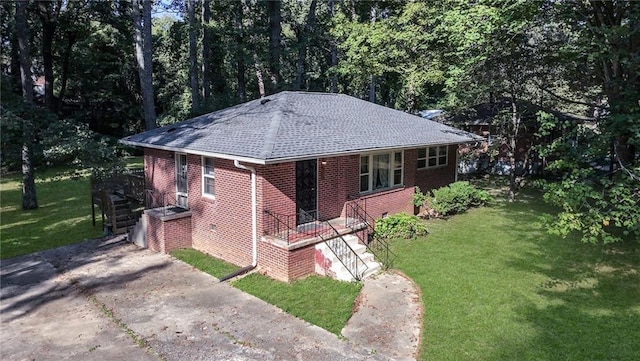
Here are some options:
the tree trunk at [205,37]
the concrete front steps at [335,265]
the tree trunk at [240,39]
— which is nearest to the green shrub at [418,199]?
the concrete front steps at [335,265]

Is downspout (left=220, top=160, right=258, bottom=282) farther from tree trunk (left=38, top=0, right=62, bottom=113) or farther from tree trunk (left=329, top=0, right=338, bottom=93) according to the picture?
tree trunk (left=38, top=0, right=62, bottom=113)

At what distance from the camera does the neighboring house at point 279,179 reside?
1005 centimetres

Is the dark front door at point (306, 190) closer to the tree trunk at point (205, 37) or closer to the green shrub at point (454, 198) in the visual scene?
the green shrub at point (454, 198)

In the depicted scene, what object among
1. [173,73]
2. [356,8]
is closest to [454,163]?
[356,8]

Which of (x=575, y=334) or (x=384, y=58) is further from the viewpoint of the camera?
(x=384, y=58)

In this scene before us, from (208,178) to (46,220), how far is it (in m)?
9.16

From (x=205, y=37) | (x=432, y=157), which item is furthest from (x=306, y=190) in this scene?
(x=205, y=37)

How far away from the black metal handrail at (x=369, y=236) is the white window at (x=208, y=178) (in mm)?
4019

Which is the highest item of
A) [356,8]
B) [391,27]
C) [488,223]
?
[356,8]

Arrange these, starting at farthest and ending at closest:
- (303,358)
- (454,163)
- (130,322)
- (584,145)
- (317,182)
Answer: (454,163)
(317,182)
(584,145)
(130,322)
(303,358)

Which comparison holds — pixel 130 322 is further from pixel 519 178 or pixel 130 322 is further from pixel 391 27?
pixel 519 178

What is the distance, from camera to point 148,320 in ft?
26.2

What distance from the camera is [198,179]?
1209 centimetres

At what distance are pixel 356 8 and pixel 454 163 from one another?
16.6 metres
